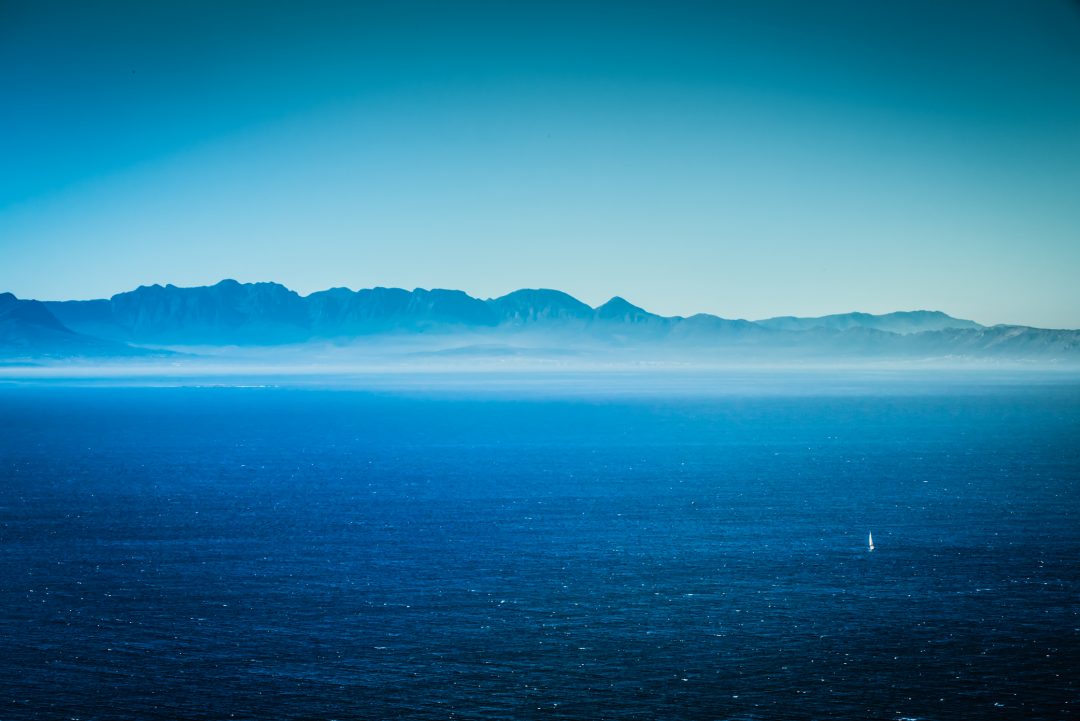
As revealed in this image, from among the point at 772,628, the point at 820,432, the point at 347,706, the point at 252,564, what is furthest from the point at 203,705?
the point at 820,432

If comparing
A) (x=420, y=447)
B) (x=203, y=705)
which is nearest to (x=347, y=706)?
(x=203, y=705)

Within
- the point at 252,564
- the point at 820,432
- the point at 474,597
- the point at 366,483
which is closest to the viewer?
the point at 474,597

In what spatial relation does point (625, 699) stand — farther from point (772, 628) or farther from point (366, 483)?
point (366, 483)

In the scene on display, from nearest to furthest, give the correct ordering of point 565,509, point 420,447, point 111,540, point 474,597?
point 474,597 < point 111,540 < point 565,509 < point 420,447

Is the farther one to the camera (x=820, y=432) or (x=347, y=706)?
(x=820, y=432)

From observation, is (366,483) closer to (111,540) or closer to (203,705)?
(111,540)

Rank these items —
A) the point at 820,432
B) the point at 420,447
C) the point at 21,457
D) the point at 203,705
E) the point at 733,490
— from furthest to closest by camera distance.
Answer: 1. the point at 820,432
2. the point at 420,447
3. the point at 21,457
4. the point at 733,490
5. the point at 203,705
